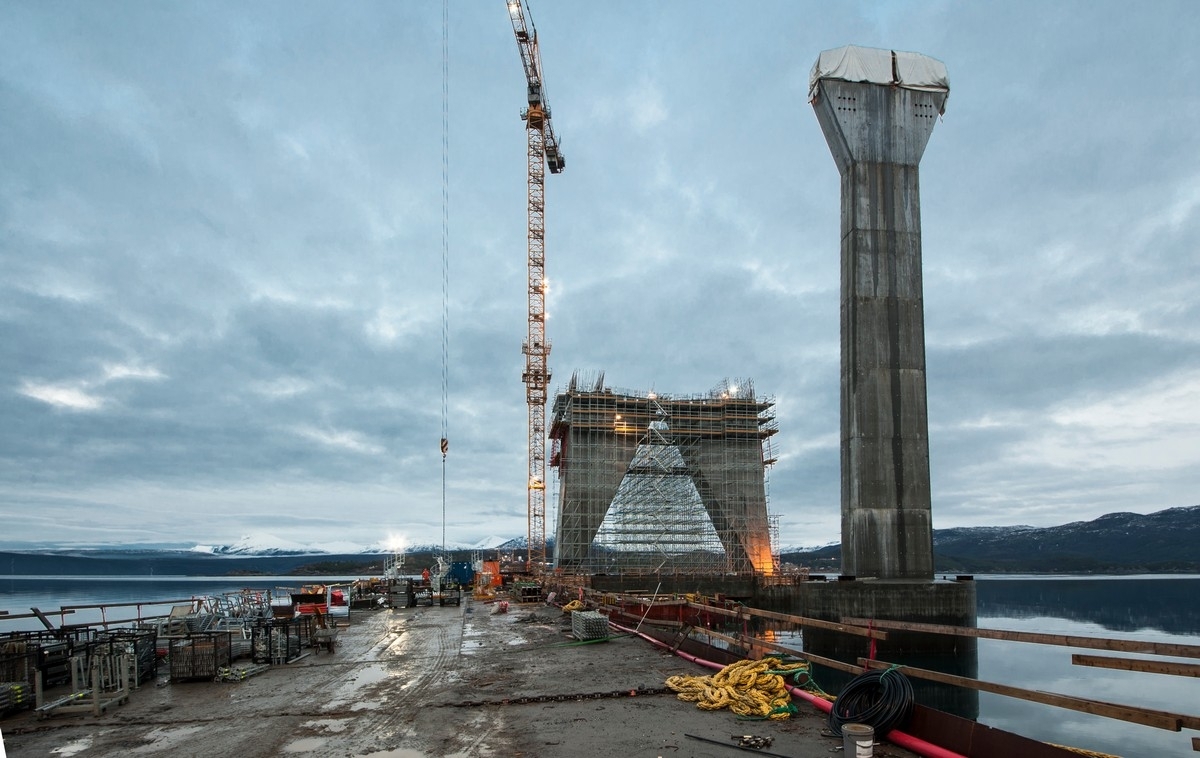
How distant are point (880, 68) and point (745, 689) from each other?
121 ft

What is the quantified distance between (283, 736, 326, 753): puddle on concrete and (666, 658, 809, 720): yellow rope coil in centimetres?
567

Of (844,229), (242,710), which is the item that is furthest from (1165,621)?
(242,710)

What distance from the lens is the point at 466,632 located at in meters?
23.7

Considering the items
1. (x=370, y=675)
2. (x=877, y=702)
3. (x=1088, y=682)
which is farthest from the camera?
(x=1088, y=682)

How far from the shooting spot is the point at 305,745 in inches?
394

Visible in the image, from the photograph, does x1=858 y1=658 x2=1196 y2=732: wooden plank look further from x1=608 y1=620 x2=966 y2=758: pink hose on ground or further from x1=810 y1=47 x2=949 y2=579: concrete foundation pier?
x1=810 y1=47 x2=949 y2=579: concrete foundation pier

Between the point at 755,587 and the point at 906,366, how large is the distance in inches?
957

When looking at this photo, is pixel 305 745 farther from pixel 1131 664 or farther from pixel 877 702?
pixel 1131 664

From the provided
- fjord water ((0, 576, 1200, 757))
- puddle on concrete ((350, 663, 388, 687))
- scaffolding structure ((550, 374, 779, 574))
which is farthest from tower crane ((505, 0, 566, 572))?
puddle on concrete ((350, 663, 388, 687))

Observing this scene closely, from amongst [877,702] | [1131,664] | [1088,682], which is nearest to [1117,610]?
[1088,682]

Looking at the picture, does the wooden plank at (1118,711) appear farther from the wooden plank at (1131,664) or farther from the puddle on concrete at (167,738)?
the puddle on concrete at (167,738)

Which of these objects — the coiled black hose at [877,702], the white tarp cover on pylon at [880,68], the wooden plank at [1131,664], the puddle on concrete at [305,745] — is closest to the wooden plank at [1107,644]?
the wooden plank at [1131,664]

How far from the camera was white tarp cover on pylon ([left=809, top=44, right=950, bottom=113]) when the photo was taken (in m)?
38.8

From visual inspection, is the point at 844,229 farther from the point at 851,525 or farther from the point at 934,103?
the point at 851,525
